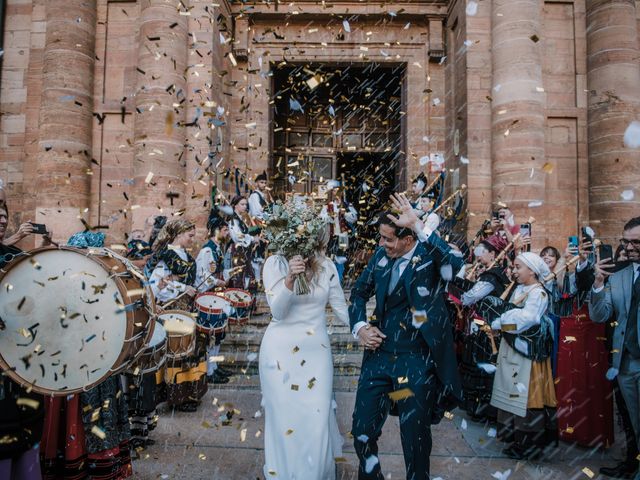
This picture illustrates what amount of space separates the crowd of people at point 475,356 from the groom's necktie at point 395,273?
2 centimetres

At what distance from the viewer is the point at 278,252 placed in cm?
354

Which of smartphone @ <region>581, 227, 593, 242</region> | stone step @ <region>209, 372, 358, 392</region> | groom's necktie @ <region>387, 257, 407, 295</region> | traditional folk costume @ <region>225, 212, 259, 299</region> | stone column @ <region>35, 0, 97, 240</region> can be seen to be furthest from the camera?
stone column @ <region>35, 0, 97, 240</region>

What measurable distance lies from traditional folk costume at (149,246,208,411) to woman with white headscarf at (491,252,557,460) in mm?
3335

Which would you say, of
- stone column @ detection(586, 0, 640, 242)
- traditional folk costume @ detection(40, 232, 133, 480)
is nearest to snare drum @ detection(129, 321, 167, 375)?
traditional folk costume @ detection(40, 232, 133, 480)

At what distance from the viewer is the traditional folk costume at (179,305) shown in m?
5.22

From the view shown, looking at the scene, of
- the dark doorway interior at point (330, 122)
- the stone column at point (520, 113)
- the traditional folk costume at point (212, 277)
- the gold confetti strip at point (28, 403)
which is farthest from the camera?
the dark doorway interior at point (330, 122)

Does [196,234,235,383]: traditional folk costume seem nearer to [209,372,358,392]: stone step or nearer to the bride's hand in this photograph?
[209,372,358,392]: stone step


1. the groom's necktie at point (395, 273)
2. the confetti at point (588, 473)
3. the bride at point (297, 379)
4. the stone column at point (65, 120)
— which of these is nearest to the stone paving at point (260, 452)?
the confetti at point (588, 473)

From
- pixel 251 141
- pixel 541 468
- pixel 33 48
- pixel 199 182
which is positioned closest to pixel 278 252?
pixel 541 468

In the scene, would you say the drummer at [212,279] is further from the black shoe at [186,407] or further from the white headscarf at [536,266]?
the white headscarf at [536,266]

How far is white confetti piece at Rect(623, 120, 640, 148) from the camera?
9.40 m

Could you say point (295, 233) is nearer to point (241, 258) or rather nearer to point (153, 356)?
point (153, 356)

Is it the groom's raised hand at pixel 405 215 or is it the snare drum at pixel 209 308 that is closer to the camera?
the groom's raised hand at pixel 405 215

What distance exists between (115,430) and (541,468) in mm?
3581
